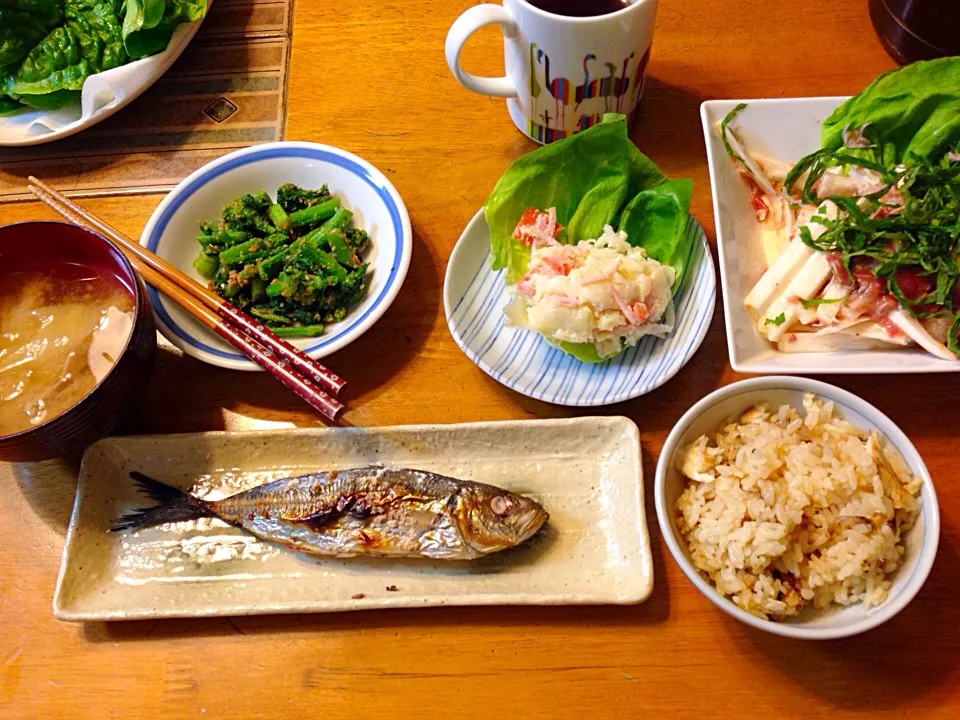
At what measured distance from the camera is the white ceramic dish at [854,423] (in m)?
1.11

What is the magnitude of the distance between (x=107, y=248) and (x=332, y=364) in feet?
1.69

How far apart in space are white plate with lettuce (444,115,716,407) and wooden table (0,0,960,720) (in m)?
0.08

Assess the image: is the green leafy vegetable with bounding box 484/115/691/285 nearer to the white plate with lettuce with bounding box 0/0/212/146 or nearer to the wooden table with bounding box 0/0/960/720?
the wooden table with bounding box 0/0/960/720

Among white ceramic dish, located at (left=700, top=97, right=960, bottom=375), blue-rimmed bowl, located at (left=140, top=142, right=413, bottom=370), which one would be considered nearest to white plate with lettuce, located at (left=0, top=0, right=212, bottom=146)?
blue-rimmed bowl, located at (left=140, top=142, right=413, bottom=370)

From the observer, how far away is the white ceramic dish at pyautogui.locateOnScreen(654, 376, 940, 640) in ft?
3.63

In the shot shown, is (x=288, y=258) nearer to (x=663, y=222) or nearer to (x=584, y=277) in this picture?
(x=584, y=277)

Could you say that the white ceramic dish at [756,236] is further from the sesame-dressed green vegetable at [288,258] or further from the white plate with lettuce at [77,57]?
the white plate with lettuce at [77,57]

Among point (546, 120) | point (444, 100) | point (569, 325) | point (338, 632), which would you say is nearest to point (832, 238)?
point (569, 325)

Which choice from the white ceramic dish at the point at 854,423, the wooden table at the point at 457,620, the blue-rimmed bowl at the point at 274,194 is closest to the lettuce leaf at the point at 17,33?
the wooden table at the point at 457,620

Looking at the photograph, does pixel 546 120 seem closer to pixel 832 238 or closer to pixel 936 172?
pixel 832 238

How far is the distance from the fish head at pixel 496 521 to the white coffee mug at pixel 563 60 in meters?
0.92

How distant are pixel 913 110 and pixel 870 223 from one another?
0.32 meters

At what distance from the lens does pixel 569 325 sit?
4.71ft

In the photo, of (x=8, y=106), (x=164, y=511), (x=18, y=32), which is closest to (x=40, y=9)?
(x=18, y=32)
